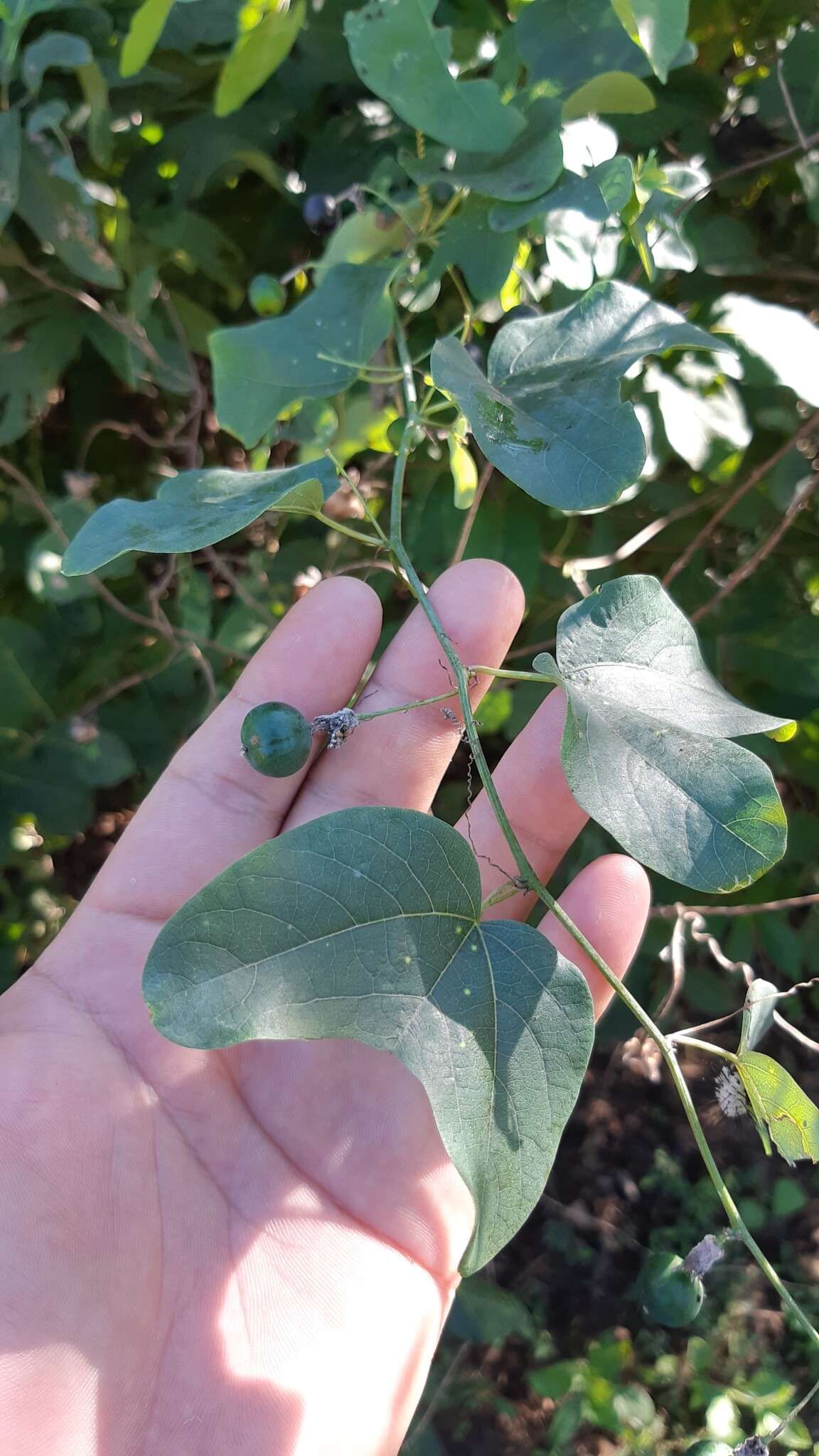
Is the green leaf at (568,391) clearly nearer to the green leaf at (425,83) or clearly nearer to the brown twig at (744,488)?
the green leaf at (425,83)

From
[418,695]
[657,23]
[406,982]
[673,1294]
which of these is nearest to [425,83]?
[657,23]

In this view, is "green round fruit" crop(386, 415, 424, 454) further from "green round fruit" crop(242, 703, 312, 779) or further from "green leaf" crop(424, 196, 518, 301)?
"green round fruit" crop(242, 703, 312, 779)

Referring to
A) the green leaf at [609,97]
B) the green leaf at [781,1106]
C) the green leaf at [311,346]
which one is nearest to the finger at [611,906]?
the green leaf at [781,1106]

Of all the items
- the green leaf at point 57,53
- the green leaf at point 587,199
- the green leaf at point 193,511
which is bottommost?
Result: the green leaf at point 193,511

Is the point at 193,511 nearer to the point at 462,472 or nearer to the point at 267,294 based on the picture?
the point at 462,472

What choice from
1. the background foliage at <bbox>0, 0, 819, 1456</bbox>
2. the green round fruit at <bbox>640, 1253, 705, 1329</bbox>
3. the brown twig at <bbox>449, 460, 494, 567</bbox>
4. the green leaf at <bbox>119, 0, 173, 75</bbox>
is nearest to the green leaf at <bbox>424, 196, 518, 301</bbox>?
the background foliage at <bbox>0, 0, 819, 1456</bbox>

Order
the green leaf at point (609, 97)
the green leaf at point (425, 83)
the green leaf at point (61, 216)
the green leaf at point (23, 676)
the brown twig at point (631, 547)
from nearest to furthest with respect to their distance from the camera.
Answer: the green leaf at point (425, 83) < the green leaf at point (609, 97) < the green leaf at point (61, 216) < the brown twig at point (631, 547) < the green leaf at point (23, 676)

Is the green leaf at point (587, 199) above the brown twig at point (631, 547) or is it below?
above

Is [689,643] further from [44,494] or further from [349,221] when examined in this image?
[44,494]

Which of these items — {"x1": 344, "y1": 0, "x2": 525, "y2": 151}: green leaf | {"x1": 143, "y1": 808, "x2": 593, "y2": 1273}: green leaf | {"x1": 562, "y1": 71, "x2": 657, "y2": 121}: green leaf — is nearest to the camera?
{"x1": 143, "y1": 808, "x2": 593, "y2": 1273}: green leaf
